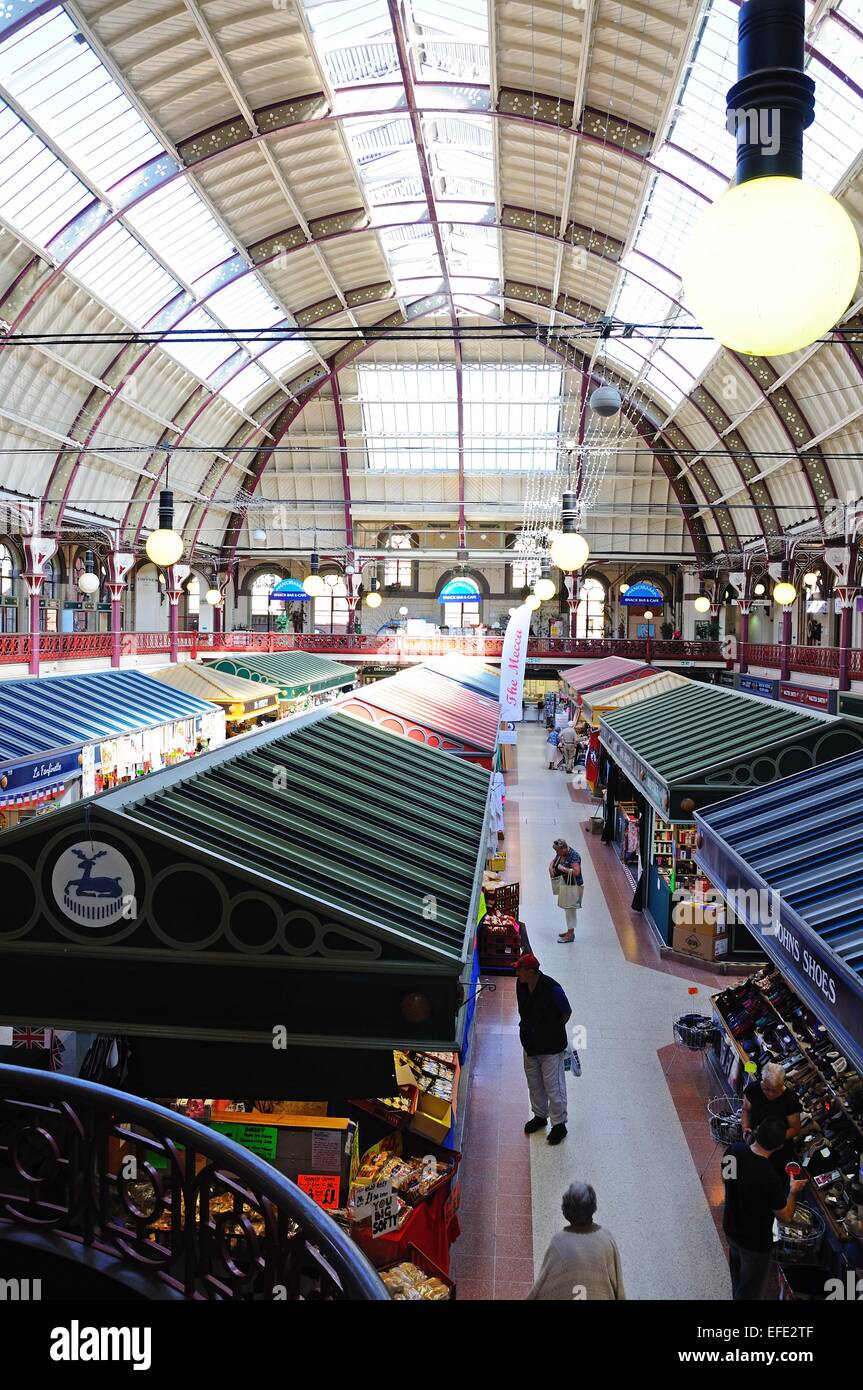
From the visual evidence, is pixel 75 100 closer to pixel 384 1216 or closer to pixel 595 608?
pixel 384 1216

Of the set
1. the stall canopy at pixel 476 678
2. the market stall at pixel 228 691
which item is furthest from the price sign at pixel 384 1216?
the stall canopy at pixel 476 678

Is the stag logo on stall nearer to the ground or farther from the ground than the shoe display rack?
farther from the ground

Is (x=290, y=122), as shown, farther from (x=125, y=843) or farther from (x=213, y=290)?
(x=125, y=843)

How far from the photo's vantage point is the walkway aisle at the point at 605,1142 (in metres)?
5.20

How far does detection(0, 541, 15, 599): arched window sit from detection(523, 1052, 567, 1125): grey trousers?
2268 centimetres

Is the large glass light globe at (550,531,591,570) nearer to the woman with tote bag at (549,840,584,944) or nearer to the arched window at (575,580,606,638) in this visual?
the woman with tote bag at (549,840,584,944)

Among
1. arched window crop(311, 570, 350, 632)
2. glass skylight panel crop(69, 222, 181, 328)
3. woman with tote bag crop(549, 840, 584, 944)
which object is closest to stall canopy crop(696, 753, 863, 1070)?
woman with tote bag crop(549, 840, 584, 944)

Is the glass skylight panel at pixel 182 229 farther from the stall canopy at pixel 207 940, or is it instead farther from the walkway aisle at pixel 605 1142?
the stall canopy at pixel 207 940

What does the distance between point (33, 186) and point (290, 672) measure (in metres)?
9.95

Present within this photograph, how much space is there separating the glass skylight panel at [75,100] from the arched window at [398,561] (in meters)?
19.9

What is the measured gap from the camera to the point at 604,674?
2133 centimetres

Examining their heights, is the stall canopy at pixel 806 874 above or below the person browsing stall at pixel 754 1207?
above

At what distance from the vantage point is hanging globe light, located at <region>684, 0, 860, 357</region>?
7.06 ft
